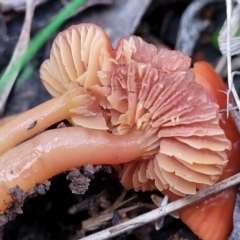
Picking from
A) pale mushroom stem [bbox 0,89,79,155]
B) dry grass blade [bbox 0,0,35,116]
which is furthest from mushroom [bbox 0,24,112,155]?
dry grass blade [bbox 0,0,35,116]

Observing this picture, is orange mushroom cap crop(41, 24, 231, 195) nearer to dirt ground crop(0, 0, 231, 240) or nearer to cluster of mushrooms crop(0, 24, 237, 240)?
cluster of mushrooms crop(0, 24, 237, 240)

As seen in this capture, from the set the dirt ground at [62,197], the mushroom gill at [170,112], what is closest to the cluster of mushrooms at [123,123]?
the mushroom gill at [170,112]

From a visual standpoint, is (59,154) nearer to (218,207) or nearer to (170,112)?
(170,112)

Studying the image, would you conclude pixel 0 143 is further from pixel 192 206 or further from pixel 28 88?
pixel 192 206

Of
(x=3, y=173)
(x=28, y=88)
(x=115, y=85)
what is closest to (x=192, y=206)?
(x=115, y=85)

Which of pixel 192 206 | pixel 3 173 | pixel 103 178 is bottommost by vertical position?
pixel 192 206

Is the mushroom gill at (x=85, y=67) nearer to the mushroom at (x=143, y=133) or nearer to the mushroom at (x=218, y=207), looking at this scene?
the mushroom at (x=143, y=133)

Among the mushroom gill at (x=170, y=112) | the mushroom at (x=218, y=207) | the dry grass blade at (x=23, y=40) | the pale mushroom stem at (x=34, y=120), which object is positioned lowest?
the mushroom at (x=218, y=207)
